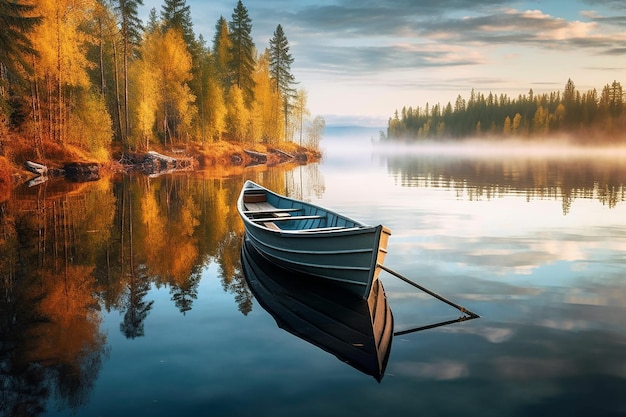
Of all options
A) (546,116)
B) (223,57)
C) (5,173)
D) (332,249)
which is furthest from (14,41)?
(546,116)

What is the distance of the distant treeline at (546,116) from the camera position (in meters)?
141

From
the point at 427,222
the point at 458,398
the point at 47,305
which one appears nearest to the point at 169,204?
the point at 427,222

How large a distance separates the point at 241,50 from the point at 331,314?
196 ft

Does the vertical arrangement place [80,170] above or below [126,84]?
below

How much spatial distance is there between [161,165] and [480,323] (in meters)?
43.7

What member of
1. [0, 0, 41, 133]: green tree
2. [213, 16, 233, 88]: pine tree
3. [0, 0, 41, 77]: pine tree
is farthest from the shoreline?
[213, 16, 233, 88]: pine tree

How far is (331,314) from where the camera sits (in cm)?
884

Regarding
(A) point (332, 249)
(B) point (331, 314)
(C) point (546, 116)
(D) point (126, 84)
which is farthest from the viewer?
(C) point (546, 116)

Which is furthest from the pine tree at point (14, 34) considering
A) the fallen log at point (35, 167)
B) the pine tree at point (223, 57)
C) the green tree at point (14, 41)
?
the pine tree at point (223, 57)

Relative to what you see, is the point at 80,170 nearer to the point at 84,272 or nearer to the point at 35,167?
the point at 35,167

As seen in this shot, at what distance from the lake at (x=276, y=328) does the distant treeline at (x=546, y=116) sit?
146 metres

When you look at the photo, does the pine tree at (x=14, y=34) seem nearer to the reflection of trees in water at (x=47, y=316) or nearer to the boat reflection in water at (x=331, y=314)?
the reflection of trees in water at (x=47, y=316)

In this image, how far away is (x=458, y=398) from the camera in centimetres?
592

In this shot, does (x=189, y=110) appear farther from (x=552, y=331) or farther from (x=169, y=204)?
(x=552, y=331)
